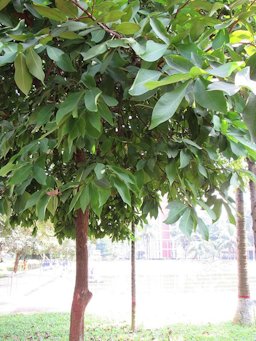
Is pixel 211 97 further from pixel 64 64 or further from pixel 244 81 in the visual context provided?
pixel 64 64

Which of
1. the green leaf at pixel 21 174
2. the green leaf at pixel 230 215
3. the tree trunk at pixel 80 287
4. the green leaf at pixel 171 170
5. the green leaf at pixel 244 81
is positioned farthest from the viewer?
the tree trunk at pixel 80 287

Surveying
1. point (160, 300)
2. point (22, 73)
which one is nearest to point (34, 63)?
point (22, 73)

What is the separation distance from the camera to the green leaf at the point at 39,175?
126 centimetres

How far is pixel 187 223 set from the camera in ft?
4.08

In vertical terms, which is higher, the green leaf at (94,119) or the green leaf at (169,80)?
the green leaf at (94,119)

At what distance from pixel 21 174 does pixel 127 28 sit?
0.58 metres

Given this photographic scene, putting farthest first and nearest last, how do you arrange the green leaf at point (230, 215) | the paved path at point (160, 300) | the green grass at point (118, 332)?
the paved path at point (160, 300) → the green grass at point (118, 332) → the green leaf at point (230, 215)

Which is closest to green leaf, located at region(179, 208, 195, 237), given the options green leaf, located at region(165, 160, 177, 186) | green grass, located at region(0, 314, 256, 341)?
green leaf, located at region(165, 160, 177, 186)

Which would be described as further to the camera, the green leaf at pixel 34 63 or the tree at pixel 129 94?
the green leaf at pixel 34 63

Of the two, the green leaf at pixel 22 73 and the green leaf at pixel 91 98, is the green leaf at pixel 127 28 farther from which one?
the green leaf at pixel 22 73

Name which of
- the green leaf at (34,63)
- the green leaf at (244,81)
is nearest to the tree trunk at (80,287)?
the green leaf at (34,63)

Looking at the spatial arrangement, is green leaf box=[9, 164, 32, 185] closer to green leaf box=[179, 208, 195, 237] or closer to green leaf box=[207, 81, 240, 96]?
green leaf box=[179, 208, 195, 237]

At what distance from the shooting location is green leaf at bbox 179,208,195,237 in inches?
47.9

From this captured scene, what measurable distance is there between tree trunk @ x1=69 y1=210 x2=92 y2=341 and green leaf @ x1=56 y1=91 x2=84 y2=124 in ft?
4.70
